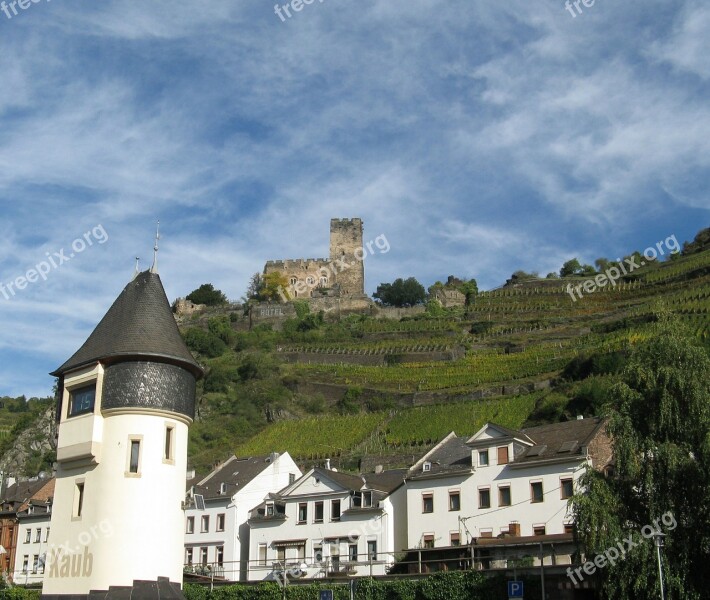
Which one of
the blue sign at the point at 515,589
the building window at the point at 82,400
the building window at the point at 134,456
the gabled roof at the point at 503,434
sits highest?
the gabled roof at the point at 503,434

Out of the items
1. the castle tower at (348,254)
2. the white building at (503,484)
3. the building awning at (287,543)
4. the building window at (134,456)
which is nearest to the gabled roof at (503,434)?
the white building at (503,484)

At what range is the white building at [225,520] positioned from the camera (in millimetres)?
53312

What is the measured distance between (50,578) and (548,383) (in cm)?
5974

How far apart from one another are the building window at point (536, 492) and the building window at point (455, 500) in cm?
391

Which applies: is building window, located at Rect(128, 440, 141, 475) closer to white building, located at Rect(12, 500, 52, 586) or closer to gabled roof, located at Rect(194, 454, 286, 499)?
gabled roof, located at Rect(194, 454, 286, 499)

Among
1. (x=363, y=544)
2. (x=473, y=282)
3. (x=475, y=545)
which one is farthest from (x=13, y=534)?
(x=473, y=282)

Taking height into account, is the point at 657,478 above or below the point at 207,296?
below

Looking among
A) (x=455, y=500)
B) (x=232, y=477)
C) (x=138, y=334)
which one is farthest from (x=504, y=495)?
(x=138, y=334)

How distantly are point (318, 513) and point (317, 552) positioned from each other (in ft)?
6.95

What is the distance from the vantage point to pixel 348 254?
477ft

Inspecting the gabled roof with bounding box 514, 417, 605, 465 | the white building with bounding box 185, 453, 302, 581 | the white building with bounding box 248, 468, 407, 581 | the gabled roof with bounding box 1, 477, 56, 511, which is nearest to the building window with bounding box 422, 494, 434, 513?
the white building with bounding box 248, 468, 407, 581

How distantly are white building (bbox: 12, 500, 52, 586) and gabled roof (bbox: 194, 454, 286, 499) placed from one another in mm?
10370

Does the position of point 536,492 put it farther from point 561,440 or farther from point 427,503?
point 427,503
